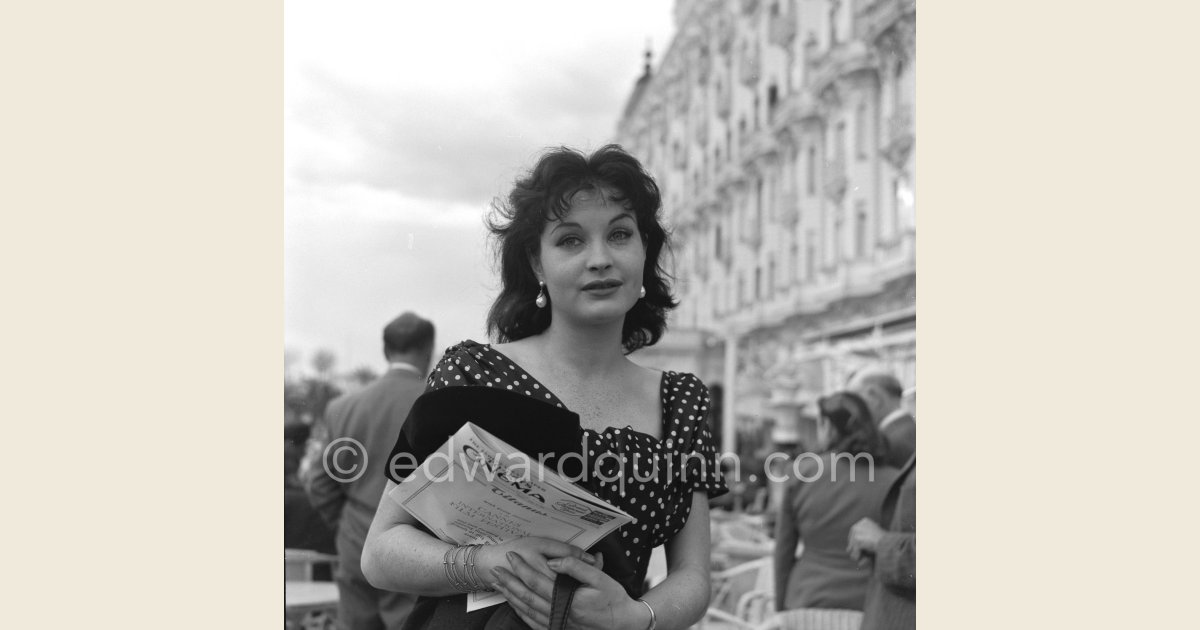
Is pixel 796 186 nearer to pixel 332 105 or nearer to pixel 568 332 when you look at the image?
pixel 332 105

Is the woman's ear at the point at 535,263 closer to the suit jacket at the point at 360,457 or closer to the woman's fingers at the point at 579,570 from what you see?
the woman's fingers at the point at 579,570

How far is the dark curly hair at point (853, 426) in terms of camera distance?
2477 millimetres

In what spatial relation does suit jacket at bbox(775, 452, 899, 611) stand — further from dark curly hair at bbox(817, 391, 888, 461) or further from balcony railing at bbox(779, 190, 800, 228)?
balcony railing at bbox(779, 190, 800, 228)

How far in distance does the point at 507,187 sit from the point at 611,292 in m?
0.23

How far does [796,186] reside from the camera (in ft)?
10.4

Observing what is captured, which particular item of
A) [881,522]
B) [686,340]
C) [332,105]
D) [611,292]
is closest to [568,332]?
[611,292]

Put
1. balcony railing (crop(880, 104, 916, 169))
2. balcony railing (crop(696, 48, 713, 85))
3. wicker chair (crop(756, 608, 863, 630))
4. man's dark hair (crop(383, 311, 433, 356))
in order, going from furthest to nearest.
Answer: balcony railing (crop(696, 48, 713, 85)) < balcony railing (crop(880, 104, 916, 169)) < wicker chair (crop(756, 608, 863, 630)) < man's dark hair (crop(383, 311, 433, 356))

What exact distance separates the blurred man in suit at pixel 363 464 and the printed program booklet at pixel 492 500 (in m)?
1.22

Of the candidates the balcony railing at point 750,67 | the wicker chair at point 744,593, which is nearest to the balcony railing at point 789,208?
the balcony railing at point 750,67

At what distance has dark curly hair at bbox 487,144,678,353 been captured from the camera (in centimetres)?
109

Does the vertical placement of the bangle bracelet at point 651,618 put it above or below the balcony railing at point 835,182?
below

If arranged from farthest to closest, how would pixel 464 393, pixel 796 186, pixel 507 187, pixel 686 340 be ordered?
pixel 796 186, pixel 686 340, pixel 507 187, pixel 464 393

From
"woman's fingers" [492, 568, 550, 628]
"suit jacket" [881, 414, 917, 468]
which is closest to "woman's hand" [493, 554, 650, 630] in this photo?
"woman's fingers" [492, 568, 550, 628]

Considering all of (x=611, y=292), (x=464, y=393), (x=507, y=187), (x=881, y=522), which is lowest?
(x=881, y=522)
